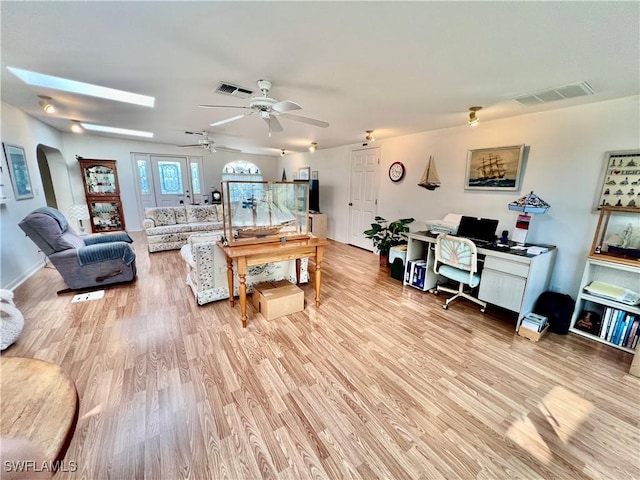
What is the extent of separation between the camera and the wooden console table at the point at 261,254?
92.7 inches

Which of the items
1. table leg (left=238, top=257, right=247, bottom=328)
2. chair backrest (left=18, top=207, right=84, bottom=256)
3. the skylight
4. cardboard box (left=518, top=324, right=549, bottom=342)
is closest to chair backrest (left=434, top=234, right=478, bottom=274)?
cardboard box (left=518, top=324, right=549, bottom=342)

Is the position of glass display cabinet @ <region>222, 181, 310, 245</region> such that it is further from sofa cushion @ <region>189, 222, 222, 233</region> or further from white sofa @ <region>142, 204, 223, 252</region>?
sofa cushion @ <region>189, 222, 222, 233</region>

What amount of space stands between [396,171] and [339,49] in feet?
10.1

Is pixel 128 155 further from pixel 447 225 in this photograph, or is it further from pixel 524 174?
pixel 524 174

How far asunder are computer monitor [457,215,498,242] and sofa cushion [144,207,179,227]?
5.35 metres

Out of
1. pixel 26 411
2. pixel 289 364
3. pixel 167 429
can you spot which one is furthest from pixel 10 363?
pixel 289 364

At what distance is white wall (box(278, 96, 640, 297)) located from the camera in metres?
2.40

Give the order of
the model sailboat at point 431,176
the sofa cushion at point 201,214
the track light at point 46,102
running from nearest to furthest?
the track light at point 46,102 → the model sailboat at point 431,176 → the sofa cushion at point 201,214

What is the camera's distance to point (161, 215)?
5070 millimetres

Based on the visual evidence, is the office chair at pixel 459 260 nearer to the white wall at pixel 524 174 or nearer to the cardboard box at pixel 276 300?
the white wall at pixel 524 174

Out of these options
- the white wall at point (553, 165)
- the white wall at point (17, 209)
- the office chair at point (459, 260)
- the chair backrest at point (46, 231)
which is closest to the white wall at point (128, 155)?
the white wall at point (17, 209)

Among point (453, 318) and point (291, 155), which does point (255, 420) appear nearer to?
point (453, 318)

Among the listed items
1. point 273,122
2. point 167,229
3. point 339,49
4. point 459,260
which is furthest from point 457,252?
point 167,229

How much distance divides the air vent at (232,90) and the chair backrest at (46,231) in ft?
8.35
